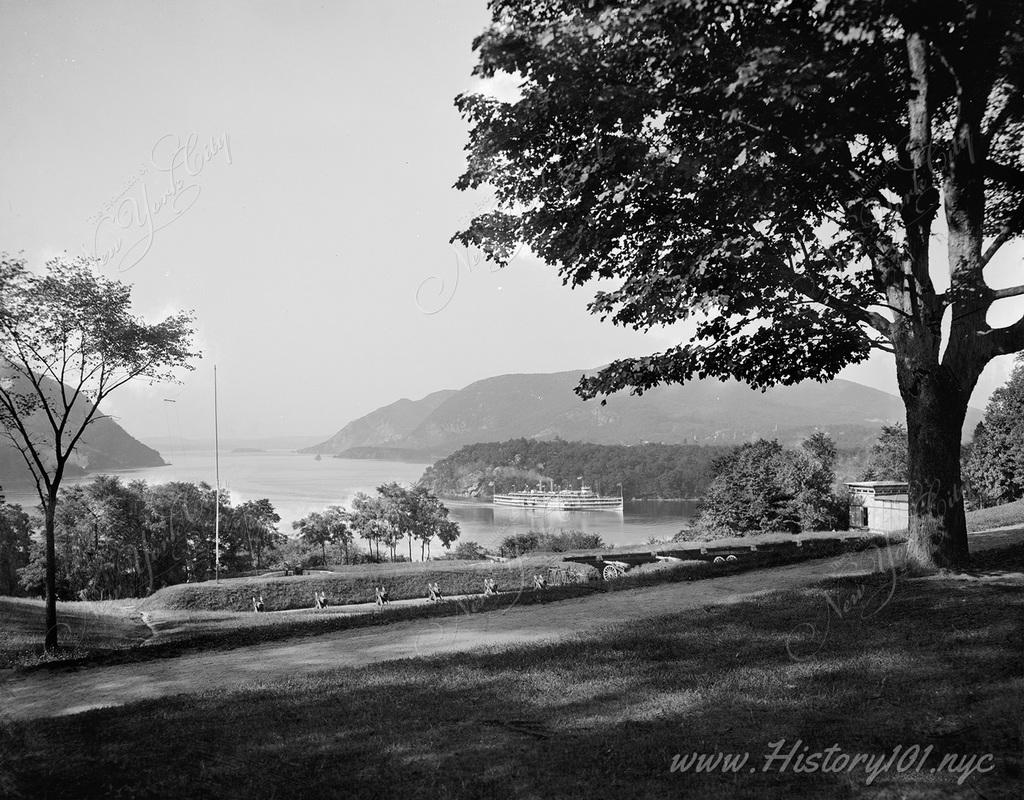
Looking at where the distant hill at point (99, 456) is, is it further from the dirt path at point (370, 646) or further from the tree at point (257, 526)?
the dirt path at point (370, 646)

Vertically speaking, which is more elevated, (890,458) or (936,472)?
(936,472)

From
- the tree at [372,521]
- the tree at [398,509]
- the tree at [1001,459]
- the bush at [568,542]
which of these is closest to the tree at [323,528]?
the tree at [372,521]

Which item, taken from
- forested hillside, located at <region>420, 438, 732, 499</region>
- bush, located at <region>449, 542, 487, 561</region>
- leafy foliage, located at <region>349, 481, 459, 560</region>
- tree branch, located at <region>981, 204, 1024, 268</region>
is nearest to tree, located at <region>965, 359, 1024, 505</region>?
bush, located at <region>449, 542, 487, 561</region>

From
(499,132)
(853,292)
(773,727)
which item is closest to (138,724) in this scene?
(773,727)

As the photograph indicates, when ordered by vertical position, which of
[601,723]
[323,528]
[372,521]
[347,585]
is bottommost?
[323,528]

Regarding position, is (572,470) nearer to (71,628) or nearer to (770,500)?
(770,500)

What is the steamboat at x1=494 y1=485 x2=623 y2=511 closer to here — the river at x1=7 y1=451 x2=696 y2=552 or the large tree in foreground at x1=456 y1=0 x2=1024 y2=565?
the river at x1=7 y1=451 x2=696 y2=552

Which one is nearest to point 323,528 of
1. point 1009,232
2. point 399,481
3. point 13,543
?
point 399,481
